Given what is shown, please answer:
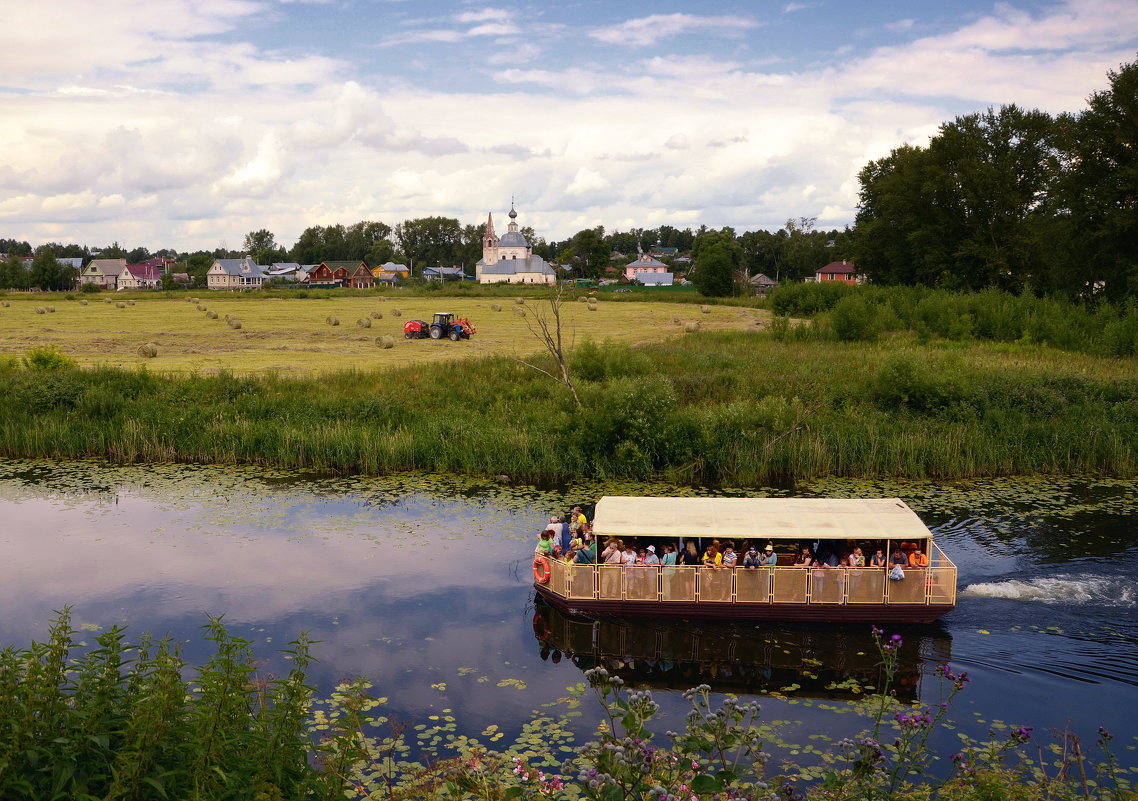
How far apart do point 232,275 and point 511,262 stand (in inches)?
1853

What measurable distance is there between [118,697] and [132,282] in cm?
17599

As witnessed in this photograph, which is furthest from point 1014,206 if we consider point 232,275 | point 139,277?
point 139,277

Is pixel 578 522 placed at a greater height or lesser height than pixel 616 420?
lesser

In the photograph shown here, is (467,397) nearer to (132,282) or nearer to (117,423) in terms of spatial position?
(117,423)

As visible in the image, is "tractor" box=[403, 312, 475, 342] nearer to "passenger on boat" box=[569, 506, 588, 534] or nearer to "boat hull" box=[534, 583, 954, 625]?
"passenger on boat" box=[569, 506, 588, 534]

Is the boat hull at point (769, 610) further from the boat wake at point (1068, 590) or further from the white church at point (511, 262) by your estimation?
the white church at point (511, 262)

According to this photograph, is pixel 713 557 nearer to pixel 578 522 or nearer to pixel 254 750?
pixel 578 522

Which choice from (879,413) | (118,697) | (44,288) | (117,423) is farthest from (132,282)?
(118,697)

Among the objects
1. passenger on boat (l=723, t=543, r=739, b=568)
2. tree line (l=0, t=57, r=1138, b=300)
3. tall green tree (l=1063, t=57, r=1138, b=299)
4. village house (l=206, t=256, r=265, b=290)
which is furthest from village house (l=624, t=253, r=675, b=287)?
passenger on boat (l=723, t=543, r=739, b=568)

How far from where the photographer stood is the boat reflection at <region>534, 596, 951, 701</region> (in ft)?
54.4

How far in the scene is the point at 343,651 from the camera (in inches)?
684

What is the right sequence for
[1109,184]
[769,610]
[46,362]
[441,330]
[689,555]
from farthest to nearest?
1. [441,330]
2. [1109,184]
3. [46,362]
4. [689,555]
5. [769,610]

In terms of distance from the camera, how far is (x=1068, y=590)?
19.7 meters

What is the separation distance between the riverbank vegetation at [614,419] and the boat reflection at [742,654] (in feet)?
35.3
